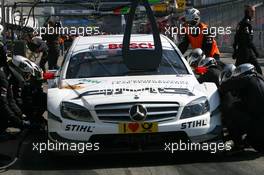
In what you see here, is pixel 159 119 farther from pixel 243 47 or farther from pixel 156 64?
pixel 243 47

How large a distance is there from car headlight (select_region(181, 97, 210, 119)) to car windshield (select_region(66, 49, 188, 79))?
105 cm

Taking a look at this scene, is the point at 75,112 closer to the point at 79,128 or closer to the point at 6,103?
the point at 79,128

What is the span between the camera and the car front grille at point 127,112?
6.54 meters

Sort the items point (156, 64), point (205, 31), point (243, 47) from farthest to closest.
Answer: point (243, 47), point (205, 31), point (156, 64)

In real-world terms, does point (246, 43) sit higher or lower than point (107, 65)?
lower

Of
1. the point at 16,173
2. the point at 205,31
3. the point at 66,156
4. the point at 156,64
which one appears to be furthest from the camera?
the point at 205,31

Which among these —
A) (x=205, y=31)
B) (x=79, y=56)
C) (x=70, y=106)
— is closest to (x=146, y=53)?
(x=79, y=56)

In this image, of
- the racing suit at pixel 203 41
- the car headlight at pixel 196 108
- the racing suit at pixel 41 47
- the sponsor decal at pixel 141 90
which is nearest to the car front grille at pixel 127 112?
the car headlight at pixel 196 108

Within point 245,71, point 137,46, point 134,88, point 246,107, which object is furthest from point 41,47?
point 246,107

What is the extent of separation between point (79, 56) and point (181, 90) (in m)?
1.88

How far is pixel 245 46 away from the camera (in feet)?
40.0

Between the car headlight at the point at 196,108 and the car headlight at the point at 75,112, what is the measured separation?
39.4 inches

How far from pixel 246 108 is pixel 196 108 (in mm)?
738

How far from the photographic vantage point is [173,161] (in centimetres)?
684
